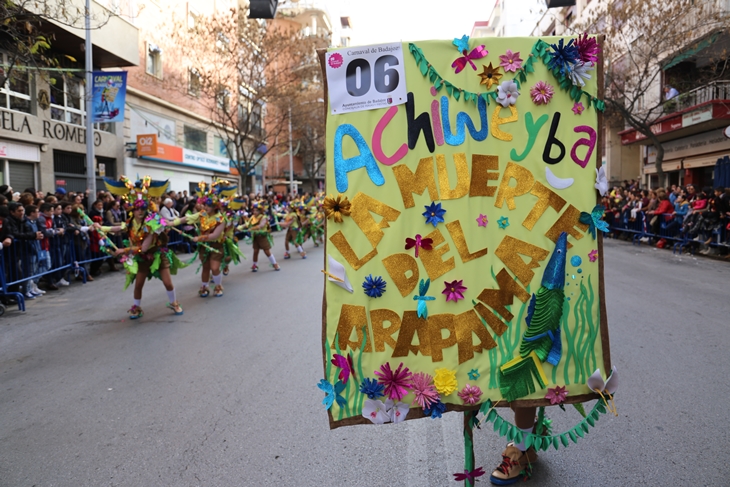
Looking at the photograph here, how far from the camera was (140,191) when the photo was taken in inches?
311

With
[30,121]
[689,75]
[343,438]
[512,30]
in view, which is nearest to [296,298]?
[343,438]

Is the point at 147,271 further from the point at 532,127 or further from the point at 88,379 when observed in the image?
the point at 532,127

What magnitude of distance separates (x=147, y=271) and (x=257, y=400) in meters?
4.29

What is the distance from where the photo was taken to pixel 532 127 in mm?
2486

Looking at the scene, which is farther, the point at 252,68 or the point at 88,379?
the point at 252,68

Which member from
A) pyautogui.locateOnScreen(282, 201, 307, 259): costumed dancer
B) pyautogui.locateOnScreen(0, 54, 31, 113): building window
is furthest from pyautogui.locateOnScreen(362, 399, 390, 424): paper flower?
pyautogui.locateOnScreen(0, 54, 31, 113): building window

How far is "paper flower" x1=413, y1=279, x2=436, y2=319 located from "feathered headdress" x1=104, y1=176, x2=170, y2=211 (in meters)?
6.09

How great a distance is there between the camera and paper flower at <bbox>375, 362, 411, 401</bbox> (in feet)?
8.20

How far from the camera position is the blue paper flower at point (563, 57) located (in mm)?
2404

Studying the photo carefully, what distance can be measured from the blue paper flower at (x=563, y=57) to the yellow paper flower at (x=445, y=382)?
1416mm

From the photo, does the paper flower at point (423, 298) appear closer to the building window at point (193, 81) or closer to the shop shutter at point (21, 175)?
the shop shutter at point (21, 175)

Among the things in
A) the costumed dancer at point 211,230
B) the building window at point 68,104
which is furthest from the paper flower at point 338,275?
the building window at point 68,104

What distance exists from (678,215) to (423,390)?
53.9ft

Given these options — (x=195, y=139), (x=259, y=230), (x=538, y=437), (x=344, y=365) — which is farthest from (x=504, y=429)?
(x=195, y=139)
